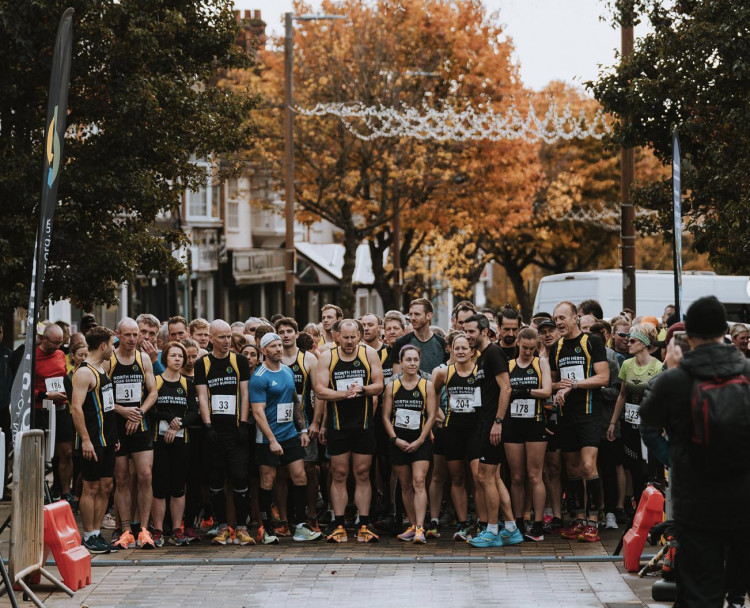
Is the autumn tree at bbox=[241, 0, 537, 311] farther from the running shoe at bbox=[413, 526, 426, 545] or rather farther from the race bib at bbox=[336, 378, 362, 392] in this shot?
the running shoe at bbox=[413, 526, 426, 545]

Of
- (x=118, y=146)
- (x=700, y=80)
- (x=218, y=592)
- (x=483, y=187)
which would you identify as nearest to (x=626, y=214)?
(x=700, y=80)

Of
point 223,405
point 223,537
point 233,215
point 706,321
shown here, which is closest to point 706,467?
point 706,321

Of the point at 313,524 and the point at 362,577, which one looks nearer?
the point at 362,577

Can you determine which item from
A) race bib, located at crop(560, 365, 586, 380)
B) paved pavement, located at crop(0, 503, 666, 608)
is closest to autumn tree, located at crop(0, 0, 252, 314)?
paved pavement, located at crop(0, 503, 666, 608)

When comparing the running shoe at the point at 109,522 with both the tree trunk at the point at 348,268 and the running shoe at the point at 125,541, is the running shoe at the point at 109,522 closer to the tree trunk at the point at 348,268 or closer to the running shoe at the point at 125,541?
the running shoe at the point at 125,541

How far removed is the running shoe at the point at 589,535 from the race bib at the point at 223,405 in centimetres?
324

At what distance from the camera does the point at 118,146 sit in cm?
1584

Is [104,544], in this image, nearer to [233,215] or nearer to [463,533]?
[463,533]

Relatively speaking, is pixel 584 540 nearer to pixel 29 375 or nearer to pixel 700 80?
pixel 29 375

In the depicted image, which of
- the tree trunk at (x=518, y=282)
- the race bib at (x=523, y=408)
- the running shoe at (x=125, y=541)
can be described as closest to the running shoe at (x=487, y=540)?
the race bib at (x=523, y=408)

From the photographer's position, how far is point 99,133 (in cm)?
1602

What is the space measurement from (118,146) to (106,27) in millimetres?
1395

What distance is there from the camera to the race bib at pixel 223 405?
11.7 metres

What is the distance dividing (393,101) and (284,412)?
2516 centimetres
